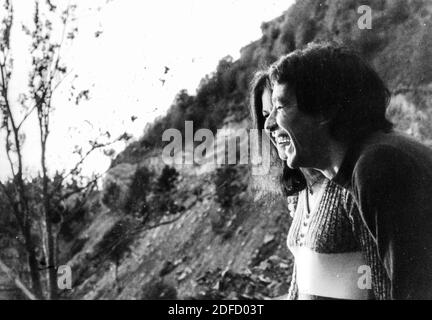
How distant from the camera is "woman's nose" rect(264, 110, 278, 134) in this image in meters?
1.24

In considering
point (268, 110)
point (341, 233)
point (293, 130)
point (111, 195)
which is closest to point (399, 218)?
point (341, 233)

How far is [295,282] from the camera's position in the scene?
1.20 metres

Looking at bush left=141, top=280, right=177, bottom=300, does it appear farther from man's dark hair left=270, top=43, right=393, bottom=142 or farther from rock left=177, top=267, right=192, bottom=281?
man's dark hair left=270, top=43, right=393, bottom=142

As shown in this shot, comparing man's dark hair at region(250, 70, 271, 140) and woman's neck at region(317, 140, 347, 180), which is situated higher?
man's dark hair at region(250, 70, 271, 140)

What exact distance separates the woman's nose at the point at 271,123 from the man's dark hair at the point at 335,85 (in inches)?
3.2

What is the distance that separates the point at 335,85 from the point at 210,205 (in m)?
1.78

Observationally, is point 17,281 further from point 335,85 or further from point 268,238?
point 335,85

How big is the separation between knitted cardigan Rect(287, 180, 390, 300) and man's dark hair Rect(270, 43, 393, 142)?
0.45ft

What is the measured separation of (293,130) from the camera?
1184 millimetres

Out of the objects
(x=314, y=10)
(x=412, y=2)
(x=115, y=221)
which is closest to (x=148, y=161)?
(x=115, y=221)

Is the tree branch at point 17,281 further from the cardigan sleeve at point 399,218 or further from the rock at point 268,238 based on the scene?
the cardigan sleeve at point 399,218

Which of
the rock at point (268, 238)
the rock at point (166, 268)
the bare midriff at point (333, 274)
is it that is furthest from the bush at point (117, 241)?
the bare midriff at point (333, 274)

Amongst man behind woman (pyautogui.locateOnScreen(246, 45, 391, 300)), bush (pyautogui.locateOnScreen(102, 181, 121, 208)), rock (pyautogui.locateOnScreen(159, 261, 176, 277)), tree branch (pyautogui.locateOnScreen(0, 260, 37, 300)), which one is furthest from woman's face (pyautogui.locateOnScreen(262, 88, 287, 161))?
tree branch (pyautogui.locateOnScreen(0, 260, 37, 300))

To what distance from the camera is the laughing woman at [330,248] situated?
102cm
